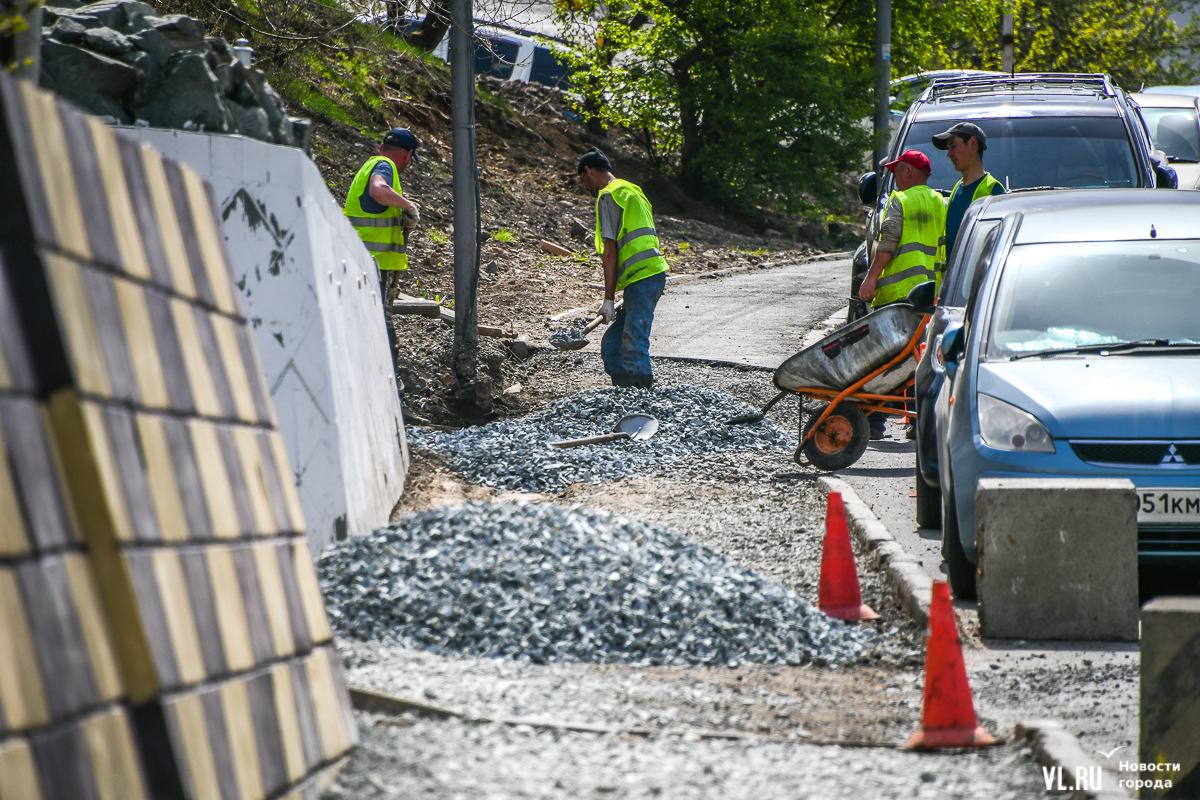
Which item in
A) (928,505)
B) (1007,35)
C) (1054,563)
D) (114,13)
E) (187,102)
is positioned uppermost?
(1007,35)

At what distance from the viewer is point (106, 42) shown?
6137 millimetres

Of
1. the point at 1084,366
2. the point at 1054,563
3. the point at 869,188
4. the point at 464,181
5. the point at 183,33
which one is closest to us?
the point at 1054,563

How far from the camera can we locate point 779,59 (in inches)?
1045

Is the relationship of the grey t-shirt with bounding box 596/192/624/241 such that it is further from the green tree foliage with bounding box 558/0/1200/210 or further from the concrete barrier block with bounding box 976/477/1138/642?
the green tree foliage with bounding box 558/0/1200/210

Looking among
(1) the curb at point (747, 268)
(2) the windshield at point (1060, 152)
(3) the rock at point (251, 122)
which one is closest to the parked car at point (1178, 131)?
(1) the curb at point (747, 268)

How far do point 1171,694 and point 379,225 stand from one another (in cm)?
724

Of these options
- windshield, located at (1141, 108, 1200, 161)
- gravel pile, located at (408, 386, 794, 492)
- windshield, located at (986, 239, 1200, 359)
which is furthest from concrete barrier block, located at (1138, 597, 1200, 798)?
windshield, located at (1141, 108, 1200, 161)

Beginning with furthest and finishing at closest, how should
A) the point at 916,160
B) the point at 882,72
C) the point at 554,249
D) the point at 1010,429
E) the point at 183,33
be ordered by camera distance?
1. the point at 882,72
2. the point at 554,249
3. the point at 916,160
4. the point at 183,33
5. the point at 1010,429

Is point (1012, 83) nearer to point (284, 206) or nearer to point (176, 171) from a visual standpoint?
point (284, 206)

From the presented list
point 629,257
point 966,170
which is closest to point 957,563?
point 966,170

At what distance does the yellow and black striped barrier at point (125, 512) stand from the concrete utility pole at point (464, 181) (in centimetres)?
794

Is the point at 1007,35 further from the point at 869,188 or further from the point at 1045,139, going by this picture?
the point at 1045,139

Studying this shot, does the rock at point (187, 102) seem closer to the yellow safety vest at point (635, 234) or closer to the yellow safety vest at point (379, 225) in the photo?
the yellow safety vest at point (379, 225)

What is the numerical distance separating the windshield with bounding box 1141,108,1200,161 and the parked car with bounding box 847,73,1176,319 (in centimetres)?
897
